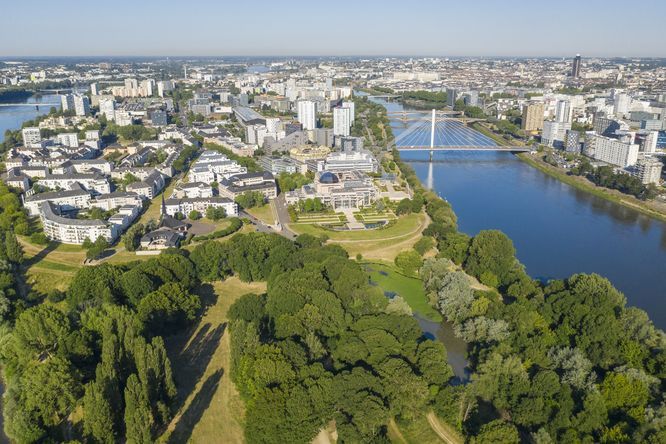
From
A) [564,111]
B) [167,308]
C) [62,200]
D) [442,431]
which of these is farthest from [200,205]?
[564,111]

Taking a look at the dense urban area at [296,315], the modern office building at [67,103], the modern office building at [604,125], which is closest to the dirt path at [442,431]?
the dense urban area at [296,315]

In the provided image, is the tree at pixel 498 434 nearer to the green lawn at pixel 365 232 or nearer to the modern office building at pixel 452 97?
the green lawn at pixel 365 232

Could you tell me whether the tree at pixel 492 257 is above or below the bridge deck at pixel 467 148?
below

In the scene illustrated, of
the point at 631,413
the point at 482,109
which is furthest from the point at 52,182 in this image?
the point at 482,109

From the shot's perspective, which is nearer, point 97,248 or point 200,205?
point 97,248

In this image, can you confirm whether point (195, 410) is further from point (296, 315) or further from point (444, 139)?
point (444, 139)

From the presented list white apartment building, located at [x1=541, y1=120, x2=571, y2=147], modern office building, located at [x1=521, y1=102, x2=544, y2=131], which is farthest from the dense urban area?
modern office building, located at [x1=521, y1=102, x2=544, y2=131]

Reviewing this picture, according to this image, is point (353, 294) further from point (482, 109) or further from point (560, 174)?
point (482, 109)
